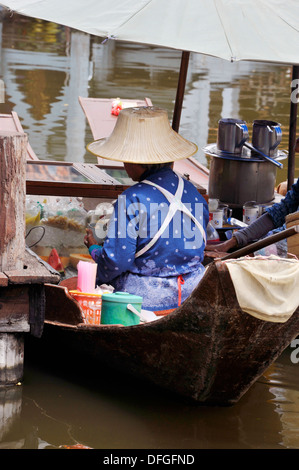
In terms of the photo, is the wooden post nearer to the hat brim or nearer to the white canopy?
the hat brim

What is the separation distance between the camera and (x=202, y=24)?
4738mm

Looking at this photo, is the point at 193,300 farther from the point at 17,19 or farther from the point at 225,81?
the point at 17,19

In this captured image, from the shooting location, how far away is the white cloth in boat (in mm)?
3848

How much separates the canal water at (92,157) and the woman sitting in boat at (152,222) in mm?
602

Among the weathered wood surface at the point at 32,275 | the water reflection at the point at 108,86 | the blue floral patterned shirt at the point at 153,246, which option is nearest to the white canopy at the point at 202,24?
the blue floral patterned shirt at the point at 153,246

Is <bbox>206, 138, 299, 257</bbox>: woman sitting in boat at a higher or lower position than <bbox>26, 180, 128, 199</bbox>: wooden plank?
lower

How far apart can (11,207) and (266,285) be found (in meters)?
1.37

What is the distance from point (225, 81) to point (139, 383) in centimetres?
1203

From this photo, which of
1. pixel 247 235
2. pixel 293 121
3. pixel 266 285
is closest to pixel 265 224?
pixel 247 235

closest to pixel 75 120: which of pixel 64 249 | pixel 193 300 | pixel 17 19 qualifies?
pixel 64 249

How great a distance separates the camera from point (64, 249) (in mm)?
5828

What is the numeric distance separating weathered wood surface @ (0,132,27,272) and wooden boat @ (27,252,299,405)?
0.37 metres

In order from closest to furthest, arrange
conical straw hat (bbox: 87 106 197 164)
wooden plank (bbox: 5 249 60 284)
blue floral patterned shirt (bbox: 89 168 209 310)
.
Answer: wooden plank (bbox: 5 249 60 284)
blue floral patterned shirt (bbox: 89 168 209 310)
conical straw hat (bbox: 87 106 197 164)

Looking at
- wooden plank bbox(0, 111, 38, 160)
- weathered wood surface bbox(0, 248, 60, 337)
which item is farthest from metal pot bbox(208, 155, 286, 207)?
weathered wood surface bbox(0, 248, 60, 337)
